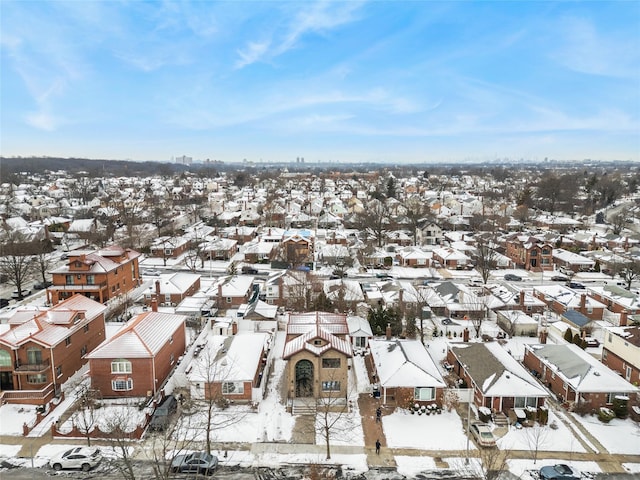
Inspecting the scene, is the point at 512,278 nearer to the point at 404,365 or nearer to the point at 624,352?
the point at 624,352

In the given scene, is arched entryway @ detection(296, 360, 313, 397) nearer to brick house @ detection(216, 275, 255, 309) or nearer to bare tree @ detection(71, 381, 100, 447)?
bare tree @ detection(71, 381, 100, 447)

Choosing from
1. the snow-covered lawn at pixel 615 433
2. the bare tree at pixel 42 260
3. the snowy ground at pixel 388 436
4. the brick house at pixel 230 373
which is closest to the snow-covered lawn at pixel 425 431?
the snowy ground at pixel 388 436

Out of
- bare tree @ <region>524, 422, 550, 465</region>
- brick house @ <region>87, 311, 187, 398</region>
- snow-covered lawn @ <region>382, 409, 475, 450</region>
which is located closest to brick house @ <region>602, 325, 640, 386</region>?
bare tree @ <region>524, 422, 550, 465</region>

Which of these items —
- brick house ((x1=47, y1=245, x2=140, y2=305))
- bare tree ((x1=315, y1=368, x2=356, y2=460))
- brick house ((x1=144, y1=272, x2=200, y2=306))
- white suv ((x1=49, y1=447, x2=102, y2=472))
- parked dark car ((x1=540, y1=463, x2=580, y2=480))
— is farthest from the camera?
brick house ((x1=144, y1=272, x2=200, y2=306))

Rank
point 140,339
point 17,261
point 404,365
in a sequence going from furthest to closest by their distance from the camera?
point 17,261
point 140,339
point 404,365

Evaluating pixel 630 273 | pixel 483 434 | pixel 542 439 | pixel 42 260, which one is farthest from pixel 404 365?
pixel 42 260

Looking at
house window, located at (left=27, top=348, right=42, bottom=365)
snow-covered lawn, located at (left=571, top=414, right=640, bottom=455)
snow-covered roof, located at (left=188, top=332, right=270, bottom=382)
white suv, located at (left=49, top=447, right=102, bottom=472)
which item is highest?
house window, located at (left=27, top=348, right=42, bottom=365)
